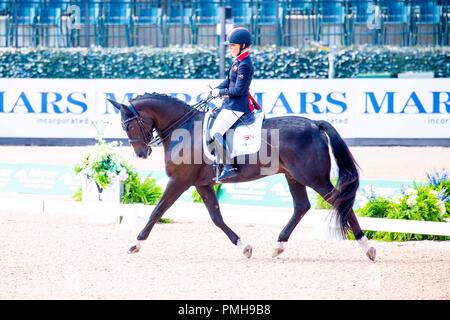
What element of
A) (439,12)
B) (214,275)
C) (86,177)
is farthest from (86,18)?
(214,275)

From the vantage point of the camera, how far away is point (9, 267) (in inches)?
338

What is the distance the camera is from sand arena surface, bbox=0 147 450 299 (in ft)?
24.4

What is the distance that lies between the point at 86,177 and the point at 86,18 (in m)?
12.0

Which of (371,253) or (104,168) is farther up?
(104,168)

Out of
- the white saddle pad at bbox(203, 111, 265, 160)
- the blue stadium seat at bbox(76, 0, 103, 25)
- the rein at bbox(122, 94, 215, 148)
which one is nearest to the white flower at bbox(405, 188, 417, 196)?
the white saddle pad at bbox(203, 111, 265, 160)

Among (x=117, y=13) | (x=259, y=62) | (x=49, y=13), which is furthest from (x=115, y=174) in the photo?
(x=49, y=13)

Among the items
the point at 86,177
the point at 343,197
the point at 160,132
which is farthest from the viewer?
the point at 86,177

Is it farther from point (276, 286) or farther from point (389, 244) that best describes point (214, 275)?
point (389, 244)

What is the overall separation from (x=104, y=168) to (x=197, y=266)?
320 cm

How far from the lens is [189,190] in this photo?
12.3 m

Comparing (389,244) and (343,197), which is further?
(389,244)

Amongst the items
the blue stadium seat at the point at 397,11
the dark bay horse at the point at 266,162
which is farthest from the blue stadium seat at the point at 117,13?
the dark bay horse at the point at 266,162

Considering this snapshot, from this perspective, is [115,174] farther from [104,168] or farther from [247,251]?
[247,251]

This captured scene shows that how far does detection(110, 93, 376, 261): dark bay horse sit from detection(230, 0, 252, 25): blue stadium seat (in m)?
14.0
